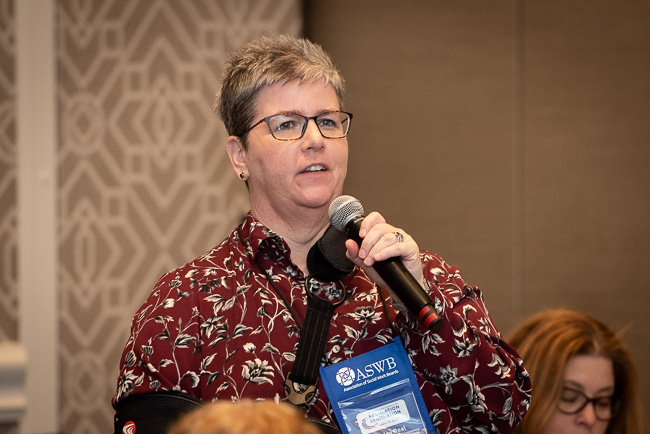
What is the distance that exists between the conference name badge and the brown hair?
2.22 feet

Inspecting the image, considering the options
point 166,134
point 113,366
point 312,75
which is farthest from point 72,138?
point 312,75

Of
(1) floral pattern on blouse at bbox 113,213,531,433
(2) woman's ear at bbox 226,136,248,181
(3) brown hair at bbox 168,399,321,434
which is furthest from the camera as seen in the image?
(2) woman's ear at bbox 226,136,248,181

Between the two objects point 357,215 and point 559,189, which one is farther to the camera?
point 559,189

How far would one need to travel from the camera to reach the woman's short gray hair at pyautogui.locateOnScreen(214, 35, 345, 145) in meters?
1.53

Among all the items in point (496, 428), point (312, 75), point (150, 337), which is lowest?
point (496, 428)

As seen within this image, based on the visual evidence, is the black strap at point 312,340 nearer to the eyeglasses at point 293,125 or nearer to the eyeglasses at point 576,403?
the eyeglasses at point 293,125

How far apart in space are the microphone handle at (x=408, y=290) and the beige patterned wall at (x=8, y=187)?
8.53 ft

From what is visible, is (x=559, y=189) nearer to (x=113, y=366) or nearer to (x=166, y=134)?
(x=166, y=134)

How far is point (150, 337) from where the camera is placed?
137 centimetres

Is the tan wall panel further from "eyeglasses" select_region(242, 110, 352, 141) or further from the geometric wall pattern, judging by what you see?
"eyeglasses" select_region(242, 110, 352, 141)

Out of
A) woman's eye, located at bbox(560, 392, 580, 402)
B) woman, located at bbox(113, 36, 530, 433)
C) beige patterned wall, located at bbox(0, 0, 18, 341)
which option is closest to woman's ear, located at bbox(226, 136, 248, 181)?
woman, located at bbox(113, 36, 530, 433)

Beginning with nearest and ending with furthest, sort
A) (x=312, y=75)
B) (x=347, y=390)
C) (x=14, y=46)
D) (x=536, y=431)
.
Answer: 1. (x=347, y=390)
2. (x=312, y=75)
3. (x=536, y=431)
4. (x=14, y=46)

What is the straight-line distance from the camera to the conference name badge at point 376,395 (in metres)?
1.34

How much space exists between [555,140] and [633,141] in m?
0.36
